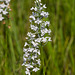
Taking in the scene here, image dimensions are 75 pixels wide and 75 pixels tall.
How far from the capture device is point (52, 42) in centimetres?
222

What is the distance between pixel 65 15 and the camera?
2590 millimetres

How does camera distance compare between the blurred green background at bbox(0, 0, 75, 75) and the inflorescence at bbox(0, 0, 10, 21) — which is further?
the blurred green background at bbox(0, 0, 75, 75)

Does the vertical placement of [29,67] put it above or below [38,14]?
below

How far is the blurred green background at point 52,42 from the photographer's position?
1.53m

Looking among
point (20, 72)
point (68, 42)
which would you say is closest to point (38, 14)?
point (20, 72)

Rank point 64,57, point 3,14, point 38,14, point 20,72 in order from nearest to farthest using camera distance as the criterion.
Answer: point 38,14, point 3,14, point 20,72, point 64,57

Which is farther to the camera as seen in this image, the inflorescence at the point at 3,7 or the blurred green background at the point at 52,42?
the blurred green background at the point at 52,42

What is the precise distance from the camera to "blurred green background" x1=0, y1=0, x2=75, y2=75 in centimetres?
153

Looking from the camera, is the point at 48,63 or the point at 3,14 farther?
the point at 48,63

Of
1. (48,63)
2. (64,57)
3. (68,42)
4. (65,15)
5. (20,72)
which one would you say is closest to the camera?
(20,72)

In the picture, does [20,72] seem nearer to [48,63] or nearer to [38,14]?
[48,63]

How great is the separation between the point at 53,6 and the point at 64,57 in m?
0.84

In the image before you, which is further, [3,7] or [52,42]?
[52,42]

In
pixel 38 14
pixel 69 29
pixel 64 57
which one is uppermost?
pixel 69 29
